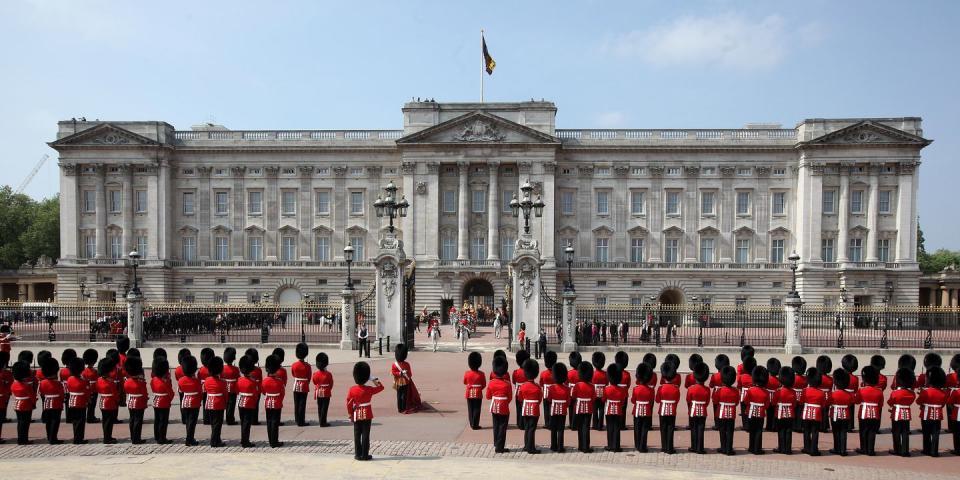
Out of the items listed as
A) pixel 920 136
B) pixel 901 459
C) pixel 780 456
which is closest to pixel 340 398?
pixel 780 456

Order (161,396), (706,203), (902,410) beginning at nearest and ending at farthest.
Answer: (902,410) < (161,396) < (706,203)

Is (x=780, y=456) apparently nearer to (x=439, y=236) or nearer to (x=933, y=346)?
(x=933, y=346)

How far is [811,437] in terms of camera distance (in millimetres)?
12484

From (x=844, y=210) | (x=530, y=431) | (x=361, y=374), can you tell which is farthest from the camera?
(x=844, y=210)

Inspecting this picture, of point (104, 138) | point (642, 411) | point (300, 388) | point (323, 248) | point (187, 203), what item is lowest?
point (300, 388)

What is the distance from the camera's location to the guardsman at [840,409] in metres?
12.2

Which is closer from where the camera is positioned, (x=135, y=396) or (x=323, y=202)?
(x=135, y=396)

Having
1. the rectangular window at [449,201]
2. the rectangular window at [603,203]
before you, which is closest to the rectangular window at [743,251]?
the rectangular window at [603,203]

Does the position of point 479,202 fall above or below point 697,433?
above

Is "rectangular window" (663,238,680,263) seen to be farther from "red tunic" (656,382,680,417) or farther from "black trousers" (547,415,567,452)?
"black trousers" (547,415,567,452)

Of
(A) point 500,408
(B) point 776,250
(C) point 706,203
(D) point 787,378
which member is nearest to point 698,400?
(D) point 787,378

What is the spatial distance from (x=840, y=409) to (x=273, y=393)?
9.83 meters

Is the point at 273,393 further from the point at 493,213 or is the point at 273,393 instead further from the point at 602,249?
the point at 602,249

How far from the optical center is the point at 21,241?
76750 mm
